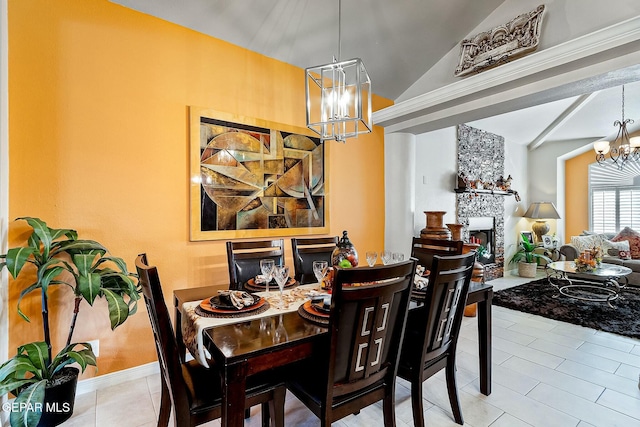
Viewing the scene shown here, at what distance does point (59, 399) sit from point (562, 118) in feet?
25.2

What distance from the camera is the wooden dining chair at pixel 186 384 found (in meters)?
1.18

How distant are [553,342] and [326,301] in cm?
283

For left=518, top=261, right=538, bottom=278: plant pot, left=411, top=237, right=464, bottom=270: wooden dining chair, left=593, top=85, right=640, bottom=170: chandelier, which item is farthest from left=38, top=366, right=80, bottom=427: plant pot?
left=593, top=85, right=640, bottom=170: chandelier

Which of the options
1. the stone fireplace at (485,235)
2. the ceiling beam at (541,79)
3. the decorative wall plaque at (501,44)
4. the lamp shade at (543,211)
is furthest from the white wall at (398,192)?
the lamp shade at (543,211)

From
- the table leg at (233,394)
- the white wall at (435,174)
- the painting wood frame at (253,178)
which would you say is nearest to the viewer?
the table leg at (233,394)

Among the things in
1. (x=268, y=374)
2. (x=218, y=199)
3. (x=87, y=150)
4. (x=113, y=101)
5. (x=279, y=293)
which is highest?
(x=113, y=101)

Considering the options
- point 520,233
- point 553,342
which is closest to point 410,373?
point 553,342

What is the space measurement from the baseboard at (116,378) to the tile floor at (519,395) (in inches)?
1.8

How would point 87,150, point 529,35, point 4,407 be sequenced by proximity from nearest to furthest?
point 4,407 < point 87,150 < point 529,35

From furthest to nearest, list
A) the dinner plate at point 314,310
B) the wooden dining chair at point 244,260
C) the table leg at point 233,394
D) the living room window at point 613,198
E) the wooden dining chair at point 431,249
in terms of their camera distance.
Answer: the living room window at point 613,198, the wooden dining chair at point 431,249, the wooden dining chair at point 244,260, the dinner plate at point 314,310, the table leg at point 233,394

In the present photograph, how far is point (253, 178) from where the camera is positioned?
2.80m

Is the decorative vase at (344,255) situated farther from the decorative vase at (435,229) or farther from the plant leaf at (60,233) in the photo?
the decorative vase at (435,229)

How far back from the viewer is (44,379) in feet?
5.65

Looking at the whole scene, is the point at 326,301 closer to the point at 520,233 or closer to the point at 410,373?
the point at 410,373
